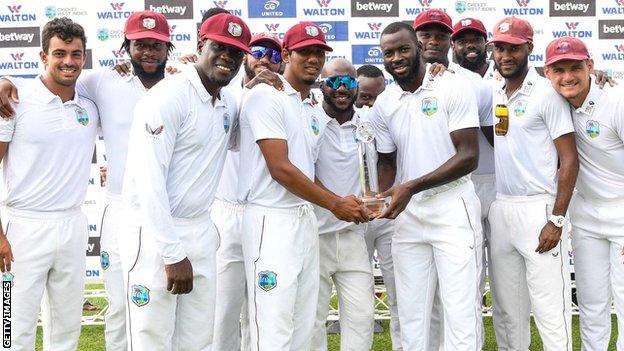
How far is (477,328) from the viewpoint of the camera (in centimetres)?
450

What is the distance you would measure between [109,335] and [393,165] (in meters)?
2.12

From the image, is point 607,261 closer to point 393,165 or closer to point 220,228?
point 393,165

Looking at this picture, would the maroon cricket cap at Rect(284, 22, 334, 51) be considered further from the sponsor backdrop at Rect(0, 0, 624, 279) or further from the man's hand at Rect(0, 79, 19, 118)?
the sponsor backdrop at Rect(0, 0, 624, 279)

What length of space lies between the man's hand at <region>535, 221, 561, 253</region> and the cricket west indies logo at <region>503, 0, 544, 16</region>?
2898mm

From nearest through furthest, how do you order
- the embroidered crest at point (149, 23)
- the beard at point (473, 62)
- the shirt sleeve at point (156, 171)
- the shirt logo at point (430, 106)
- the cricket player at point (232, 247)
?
the shirt sleeve at point (156, 171) < the shirt logo at point (430, 106) < the embroidered crest at point (149, 23) < the cricket player at point (232, 247) < the beard at point (473, 62)

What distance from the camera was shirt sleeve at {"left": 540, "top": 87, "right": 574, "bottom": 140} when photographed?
14.9 feet

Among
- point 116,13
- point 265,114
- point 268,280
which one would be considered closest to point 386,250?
point 268,280

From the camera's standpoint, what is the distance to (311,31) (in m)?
4.21

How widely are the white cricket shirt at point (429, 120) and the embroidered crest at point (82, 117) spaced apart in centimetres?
181

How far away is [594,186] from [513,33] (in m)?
1.08

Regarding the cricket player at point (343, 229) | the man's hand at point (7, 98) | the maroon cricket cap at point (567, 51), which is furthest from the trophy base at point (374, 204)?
the man's hand at point (7, 98)

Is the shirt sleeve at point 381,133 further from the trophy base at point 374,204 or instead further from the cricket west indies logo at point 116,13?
the cricket west indies logo at point 116,13

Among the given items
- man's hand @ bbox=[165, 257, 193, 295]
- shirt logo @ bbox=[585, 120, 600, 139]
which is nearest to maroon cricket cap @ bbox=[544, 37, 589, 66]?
shirt logo @ bbox=[585, 120, 600, 139]

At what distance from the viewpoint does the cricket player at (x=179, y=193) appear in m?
3.54
